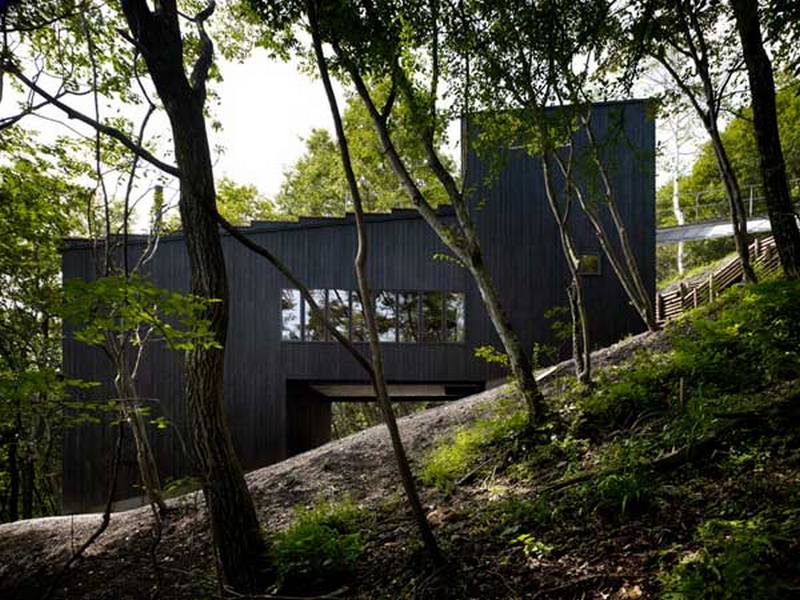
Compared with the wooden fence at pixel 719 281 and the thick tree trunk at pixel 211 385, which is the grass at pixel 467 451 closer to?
the thick tree trunk at pixel 211 385

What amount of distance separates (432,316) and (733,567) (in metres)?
10.6

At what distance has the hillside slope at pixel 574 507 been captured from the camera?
2.54 metres

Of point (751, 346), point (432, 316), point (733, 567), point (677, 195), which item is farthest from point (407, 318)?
point (677, 195)

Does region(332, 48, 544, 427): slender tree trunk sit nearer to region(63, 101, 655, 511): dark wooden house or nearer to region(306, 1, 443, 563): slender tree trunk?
region(306, 1, 443, 563): slender tree trunk

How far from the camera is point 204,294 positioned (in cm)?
395

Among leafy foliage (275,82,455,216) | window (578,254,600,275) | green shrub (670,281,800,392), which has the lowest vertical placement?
green shrub (670,281,800,392)

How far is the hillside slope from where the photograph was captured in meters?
2.54

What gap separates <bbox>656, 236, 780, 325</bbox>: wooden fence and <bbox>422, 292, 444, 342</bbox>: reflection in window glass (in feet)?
19.8

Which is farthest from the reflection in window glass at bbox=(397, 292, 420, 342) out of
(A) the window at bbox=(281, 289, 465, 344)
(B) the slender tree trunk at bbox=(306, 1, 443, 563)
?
(B) the slender tree trunk at bbox=(306, 1, 443, 563)

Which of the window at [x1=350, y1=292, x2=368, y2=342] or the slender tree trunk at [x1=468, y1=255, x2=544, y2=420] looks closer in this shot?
the slender tree trunk at [x1=468, y1=255, x2=544, y2=420]

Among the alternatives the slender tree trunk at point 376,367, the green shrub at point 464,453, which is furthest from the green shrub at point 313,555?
the green shrub at point 464,453

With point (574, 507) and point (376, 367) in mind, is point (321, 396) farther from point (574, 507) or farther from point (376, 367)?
point (574, 507)

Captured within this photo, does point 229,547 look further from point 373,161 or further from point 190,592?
point 373,161

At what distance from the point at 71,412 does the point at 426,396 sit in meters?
10.3
